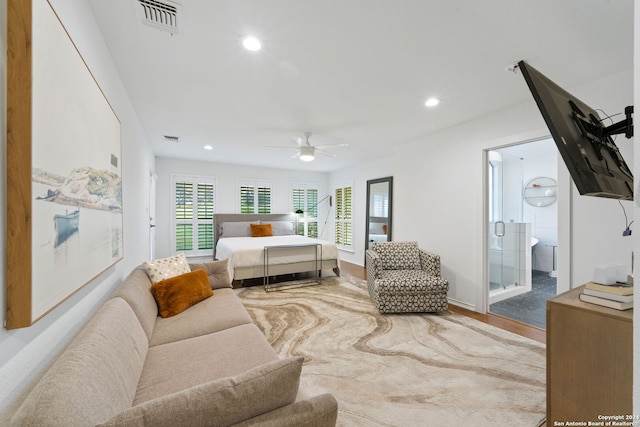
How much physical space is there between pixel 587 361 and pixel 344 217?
5724mm

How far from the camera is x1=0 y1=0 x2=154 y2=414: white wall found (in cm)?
78

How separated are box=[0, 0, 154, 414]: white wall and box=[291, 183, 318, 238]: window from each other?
15.1 feet

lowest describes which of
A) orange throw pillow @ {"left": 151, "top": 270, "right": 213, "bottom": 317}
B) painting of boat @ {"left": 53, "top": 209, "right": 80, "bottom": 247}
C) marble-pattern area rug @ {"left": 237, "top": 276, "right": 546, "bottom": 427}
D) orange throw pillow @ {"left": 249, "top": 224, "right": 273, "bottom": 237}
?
marble-pattern area rug @ {"left": 237, "top": 276, "right": 546, "bottom": 427}

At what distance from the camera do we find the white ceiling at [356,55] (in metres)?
1.55

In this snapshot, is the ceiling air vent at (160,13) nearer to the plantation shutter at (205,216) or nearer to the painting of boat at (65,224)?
the painting of boat at (65,224)

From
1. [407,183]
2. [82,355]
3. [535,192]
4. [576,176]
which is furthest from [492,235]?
[82,355]

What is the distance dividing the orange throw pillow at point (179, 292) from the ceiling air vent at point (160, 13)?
1.91m

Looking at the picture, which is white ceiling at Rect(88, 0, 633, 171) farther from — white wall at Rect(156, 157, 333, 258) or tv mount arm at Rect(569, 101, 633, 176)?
white wall at Rect(156, 157, 333, 258)

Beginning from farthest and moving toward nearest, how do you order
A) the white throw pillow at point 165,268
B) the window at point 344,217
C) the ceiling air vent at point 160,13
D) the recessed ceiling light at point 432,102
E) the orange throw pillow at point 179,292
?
1. the window at point 344,217
2. the recessed ceiling light at point 432,102
3. the white throw pillow at point 165,268
4. the orange throw pillow at point 179,292
5. the ceiling air vent at point 160,13

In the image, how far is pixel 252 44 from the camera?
1830 millimetres

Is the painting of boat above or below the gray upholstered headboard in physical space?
above

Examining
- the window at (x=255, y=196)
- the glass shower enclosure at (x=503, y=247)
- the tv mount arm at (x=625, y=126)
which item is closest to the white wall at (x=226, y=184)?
the window at (x=255, y=196)

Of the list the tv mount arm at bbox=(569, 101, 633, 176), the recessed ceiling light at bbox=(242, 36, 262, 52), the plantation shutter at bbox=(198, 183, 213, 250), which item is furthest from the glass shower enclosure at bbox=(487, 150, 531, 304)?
the plantation shutter at bbox=(198, 183, 213, 250)

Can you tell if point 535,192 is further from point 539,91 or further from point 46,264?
point 46,264
